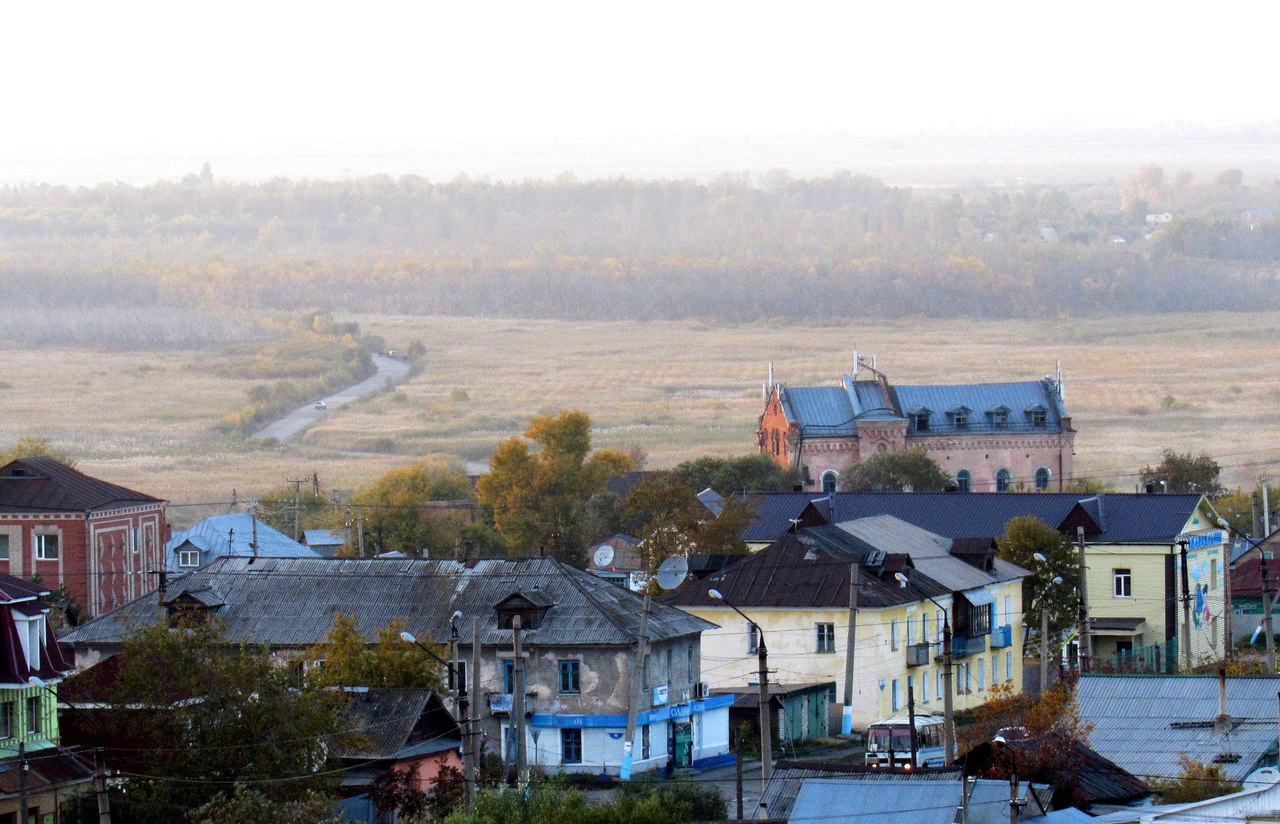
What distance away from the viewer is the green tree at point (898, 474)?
146 metres

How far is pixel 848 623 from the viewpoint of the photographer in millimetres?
71312

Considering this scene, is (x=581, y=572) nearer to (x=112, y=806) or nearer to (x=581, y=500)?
(x=112, y=806)

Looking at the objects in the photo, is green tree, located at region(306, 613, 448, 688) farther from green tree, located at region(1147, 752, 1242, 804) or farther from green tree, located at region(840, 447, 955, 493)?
green tree, located at region(840, 447, 955, 493)

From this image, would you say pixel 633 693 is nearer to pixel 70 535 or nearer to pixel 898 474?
pixel 70 535

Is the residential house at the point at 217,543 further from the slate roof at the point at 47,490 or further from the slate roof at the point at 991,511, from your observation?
the slate roof at the point at 991,511

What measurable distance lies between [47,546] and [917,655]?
135 ft

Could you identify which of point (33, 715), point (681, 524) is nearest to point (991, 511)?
point (681, 524)

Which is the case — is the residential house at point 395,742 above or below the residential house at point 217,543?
above

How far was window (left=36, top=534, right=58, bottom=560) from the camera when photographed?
321 ft

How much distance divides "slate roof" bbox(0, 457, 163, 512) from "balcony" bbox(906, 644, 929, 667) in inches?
1571

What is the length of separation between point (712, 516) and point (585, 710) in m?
36.4

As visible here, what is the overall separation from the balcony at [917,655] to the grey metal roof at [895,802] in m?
31.8

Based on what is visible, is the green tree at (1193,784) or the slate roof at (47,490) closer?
the green tree at (1193,784)

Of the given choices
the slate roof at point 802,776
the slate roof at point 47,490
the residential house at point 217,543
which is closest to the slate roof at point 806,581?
the slate roof at point 802,776
